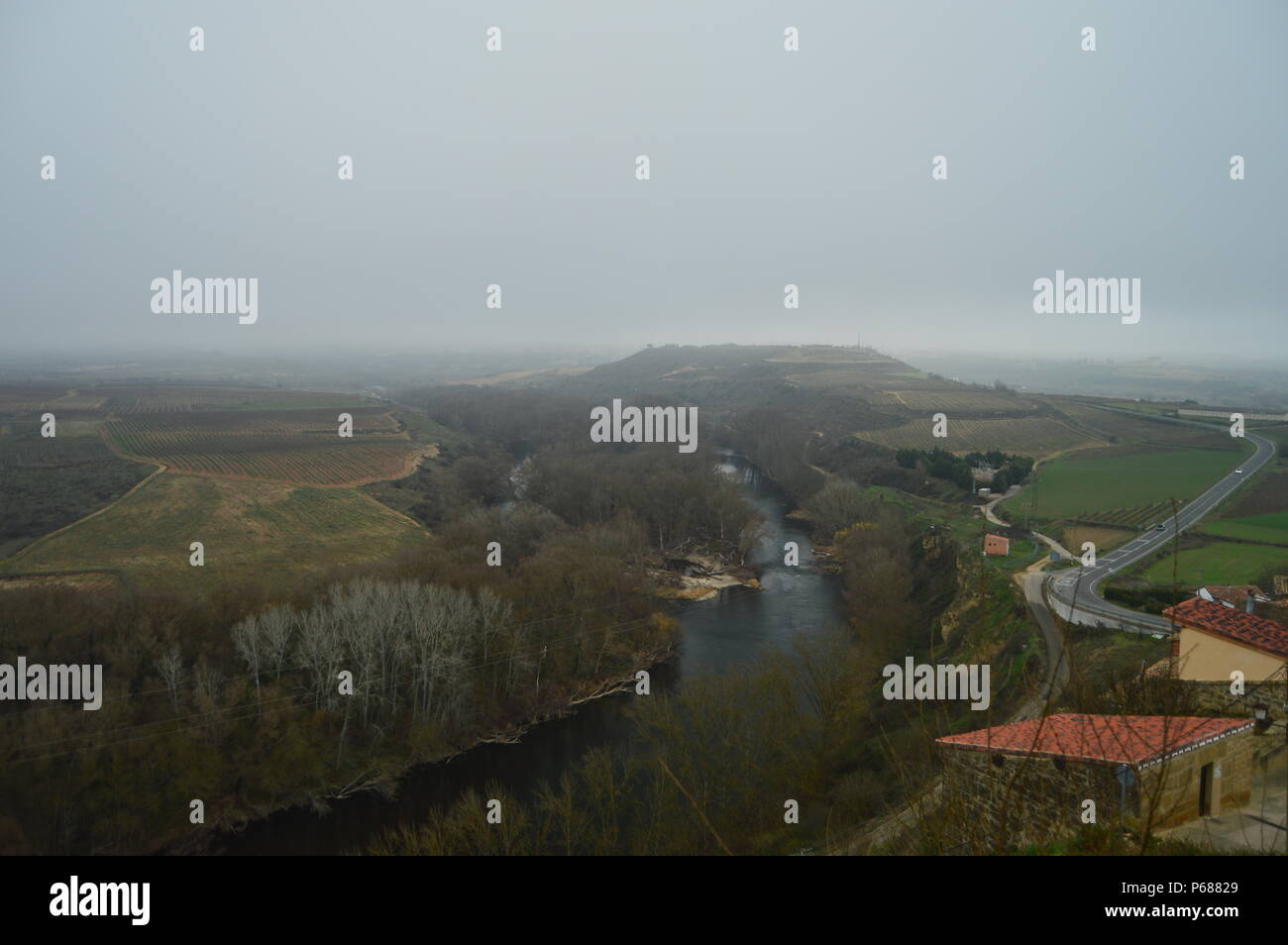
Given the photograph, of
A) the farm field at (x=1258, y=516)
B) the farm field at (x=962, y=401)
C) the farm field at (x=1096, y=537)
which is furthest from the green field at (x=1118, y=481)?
the farm field at (x=962, y=401)

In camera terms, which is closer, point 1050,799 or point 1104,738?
point 1050,799

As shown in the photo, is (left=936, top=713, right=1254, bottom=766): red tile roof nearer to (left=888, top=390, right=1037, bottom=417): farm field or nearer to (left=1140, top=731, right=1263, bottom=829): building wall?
(left=1140, top=731, right=1263, bottom=829): building wall

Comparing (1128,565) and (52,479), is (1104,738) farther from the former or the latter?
(52,479)

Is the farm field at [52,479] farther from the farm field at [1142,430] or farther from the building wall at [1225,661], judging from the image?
the farm field at [1142,430]

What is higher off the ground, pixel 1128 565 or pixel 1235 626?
pixel 1235 626

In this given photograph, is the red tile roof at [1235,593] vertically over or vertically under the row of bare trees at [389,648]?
over

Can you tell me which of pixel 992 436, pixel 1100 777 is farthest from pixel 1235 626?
pixel 992 436

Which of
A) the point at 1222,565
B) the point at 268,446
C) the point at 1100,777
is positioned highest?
the point at 268,446
